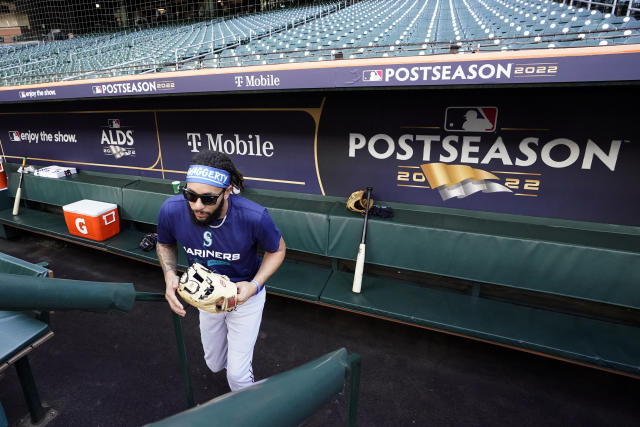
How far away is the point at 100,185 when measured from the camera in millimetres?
4426

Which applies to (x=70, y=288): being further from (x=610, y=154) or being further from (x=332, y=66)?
(x=610, y=154)

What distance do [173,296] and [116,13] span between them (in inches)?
639

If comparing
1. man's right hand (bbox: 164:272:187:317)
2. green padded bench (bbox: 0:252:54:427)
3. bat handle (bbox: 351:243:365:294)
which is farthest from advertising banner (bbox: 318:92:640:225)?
green padded bench (bbox: 0:252:54:427)

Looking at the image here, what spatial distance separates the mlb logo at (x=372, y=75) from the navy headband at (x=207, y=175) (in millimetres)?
→ 1353

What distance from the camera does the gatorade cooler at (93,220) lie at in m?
3.96

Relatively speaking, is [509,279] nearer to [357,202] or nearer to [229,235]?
[357,202]

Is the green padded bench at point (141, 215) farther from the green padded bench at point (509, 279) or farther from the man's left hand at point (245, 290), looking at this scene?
the man's left hand at point (245, 290)

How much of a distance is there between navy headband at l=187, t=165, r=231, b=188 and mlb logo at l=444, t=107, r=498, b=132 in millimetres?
2152

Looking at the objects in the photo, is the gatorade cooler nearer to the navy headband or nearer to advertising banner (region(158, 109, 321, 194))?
advertising banner (region(158, 109, 321, 194))

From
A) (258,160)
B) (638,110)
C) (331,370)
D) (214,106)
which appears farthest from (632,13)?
(331,370)

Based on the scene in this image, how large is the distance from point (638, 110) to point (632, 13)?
2929mm

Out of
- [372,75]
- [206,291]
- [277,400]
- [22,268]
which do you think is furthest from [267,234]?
[22,268]

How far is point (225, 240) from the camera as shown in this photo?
1.74 m

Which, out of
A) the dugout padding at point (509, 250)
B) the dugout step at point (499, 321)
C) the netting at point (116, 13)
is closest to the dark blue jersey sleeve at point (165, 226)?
the dugout step at point (499, 321)
